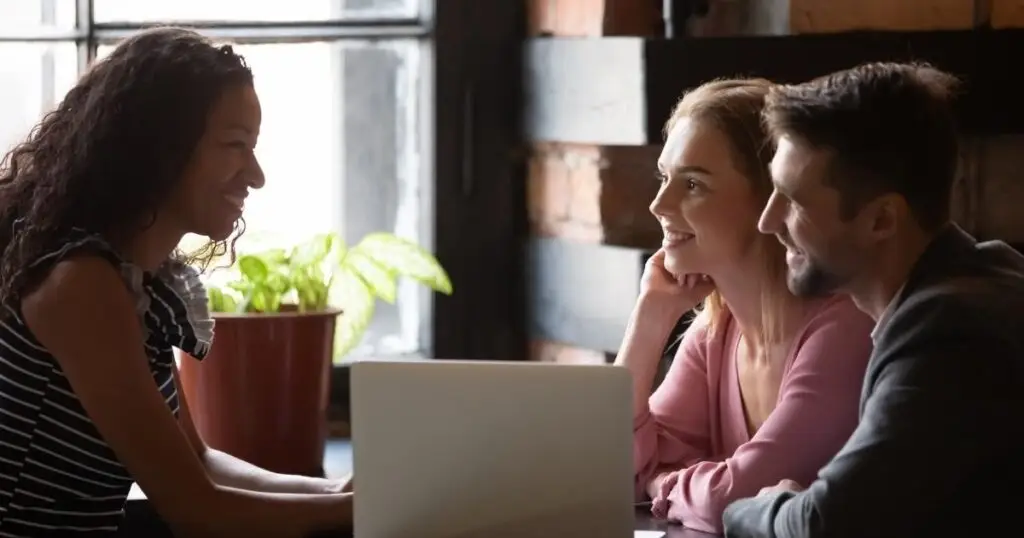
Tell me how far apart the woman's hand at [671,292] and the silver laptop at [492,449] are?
0.55 meters

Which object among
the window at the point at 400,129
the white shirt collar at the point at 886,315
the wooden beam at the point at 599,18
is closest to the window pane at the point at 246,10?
the window at the point at 400,129

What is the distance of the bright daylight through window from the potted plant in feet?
0.40

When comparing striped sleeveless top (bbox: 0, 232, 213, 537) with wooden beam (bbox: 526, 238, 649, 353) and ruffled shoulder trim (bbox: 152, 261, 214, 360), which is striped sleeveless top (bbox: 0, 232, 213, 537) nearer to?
ruffled shoulder trim (bbox: 152, 261, 214, 360)

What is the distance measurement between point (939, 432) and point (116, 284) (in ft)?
2.99

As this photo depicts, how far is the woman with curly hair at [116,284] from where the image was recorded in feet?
5.74

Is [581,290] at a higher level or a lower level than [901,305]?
lower

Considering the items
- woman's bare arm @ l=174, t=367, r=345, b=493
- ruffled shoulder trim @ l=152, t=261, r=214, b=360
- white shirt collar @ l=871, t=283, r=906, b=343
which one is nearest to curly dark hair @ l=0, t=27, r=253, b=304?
ruffled shoulder trim @ l=152, t=261, r=214, b=360

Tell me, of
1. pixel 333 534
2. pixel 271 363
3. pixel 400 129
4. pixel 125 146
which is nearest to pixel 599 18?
pixel 400 129

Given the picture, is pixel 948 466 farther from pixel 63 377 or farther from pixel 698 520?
pixel 63 377

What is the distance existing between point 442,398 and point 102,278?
0.45 metres

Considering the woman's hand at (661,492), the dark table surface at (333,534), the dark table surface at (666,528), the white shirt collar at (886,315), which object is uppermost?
the white shirt collar at (886,315)

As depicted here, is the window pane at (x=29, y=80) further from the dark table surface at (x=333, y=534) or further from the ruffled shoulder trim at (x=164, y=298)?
the dark table surface at (x=333, y=534)

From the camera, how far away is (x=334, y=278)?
2.40 m

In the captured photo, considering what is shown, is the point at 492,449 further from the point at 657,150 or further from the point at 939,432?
the point at 657,150
